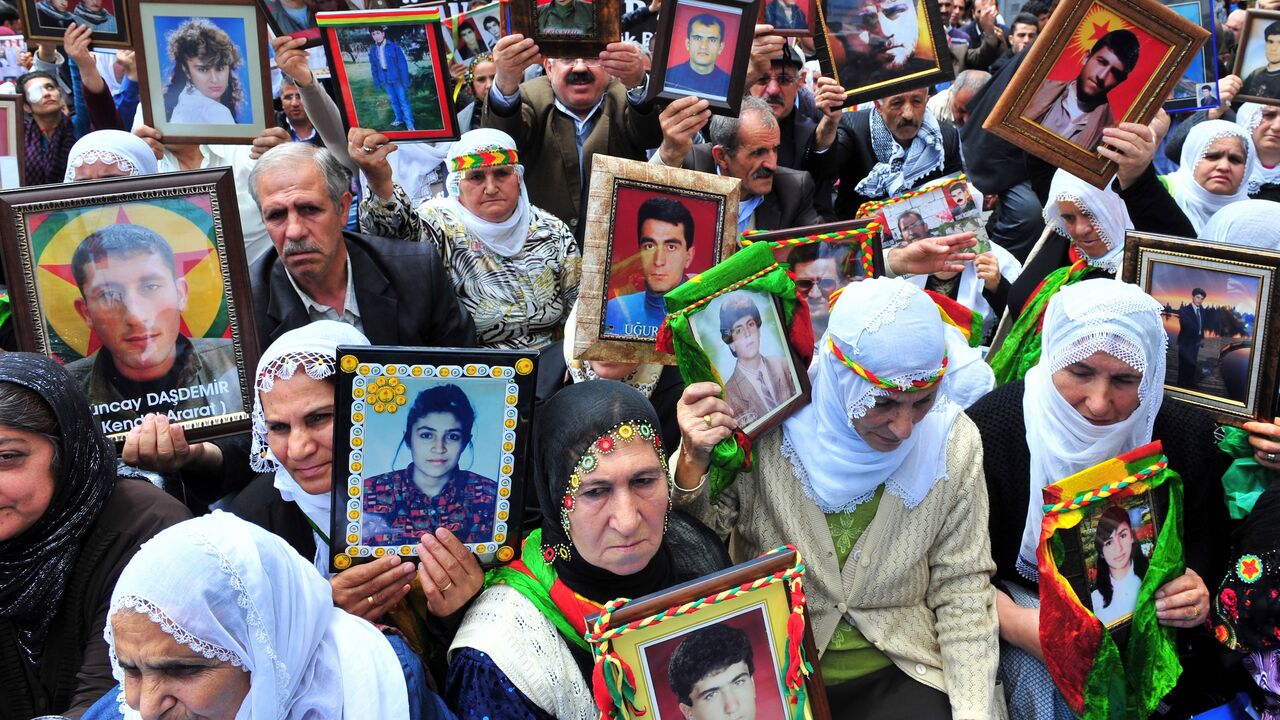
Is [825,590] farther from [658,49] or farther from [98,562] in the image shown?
[658,49]

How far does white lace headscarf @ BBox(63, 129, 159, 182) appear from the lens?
481 cm

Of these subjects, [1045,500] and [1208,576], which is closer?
[1045,500]

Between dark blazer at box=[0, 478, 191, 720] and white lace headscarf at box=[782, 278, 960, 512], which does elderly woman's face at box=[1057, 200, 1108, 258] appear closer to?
white lace headscarf at box=[782, 278, 960, 512]

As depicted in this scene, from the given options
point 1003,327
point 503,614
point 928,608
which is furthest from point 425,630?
point 1003,327

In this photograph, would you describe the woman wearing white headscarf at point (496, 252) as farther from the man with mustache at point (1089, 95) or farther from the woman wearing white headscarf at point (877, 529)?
the man with mustache at point (1089, 95)

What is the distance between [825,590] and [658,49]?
7.80ft

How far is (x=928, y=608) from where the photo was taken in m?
3.34

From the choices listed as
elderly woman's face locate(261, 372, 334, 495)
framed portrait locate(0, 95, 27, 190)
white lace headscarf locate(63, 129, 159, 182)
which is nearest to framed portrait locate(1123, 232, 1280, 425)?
elderly woman's face locate(261, 372, 334, 495)

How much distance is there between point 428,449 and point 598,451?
44 centimetres

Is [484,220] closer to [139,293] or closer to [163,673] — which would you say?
[139,293]

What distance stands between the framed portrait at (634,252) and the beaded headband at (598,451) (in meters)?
0.74

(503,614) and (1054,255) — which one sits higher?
(1054,255)

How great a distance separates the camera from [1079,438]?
3.43 m

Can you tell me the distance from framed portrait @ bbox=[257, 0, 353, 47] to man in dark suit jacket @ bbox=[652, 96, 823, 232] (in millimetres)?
1859
